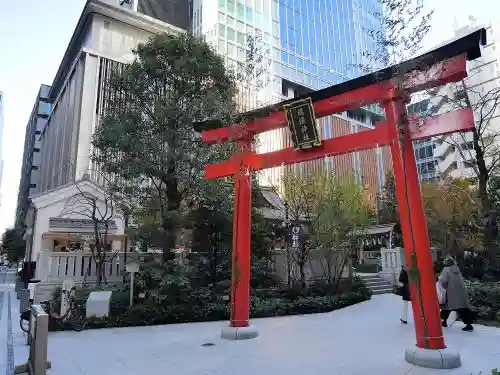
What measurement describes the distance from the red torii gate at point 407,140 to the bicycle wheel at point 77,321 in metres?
3.75

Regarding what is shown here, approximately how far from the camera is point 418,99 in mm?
6633

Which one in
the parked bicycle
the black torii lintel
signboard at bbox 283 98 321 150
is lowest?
the parked bicycle

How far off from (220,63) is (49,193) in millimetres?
9306

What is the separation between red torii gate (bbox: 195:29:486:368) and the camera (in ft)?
18.4

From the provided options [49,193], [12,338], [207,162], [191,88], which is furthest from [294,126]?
[49,193]

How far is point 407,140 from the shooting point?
621 cm

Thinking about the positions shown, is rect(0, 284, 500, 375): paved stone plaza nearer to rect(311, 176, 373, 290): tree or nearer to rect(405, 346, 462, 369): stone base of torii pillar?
rect(405, 346, 462, 369): stone base of torii pillar

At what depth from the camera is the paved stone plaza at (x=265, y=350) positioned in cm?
559

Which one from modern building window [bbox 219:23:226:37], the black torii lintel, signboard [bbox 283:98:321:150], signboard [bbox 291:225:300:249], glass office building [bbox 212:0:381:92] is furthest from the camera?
glass office building [bbox 212:0:381:92]

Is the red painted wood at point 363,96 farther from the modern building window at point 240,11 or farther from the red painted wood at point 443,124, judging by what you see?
the modern building window at point 240,11

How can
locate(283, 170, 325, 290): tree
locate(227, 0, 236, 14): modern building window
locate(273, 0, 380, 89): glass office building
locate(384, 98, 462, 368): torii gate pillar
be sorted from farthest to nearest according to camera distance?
locate(273, 0, 380, 89): glass office building < locate(227, 0, 236, 14): modern building window < locate(283, 170, 325, 290): tree < locate(384, 98, 462, 368): torii gate pillar

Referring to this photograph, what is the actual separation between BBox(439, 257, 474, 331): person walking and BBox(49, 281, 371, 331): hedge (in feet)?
14.0

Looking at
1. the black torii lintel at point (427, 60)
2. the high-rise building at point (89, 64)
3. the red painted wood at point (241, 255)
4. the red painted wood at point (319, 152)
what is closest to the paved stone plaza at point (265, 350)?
the red painted wood at point (241, 255)

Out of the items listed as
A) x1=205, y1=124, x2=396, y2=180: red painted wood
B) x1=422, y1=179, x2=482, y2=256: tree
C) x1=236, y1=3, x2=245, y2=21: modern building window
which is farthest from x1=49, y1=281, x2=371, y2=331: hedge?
x1=236, y1=3, x2=245, y2=21: modern building window
